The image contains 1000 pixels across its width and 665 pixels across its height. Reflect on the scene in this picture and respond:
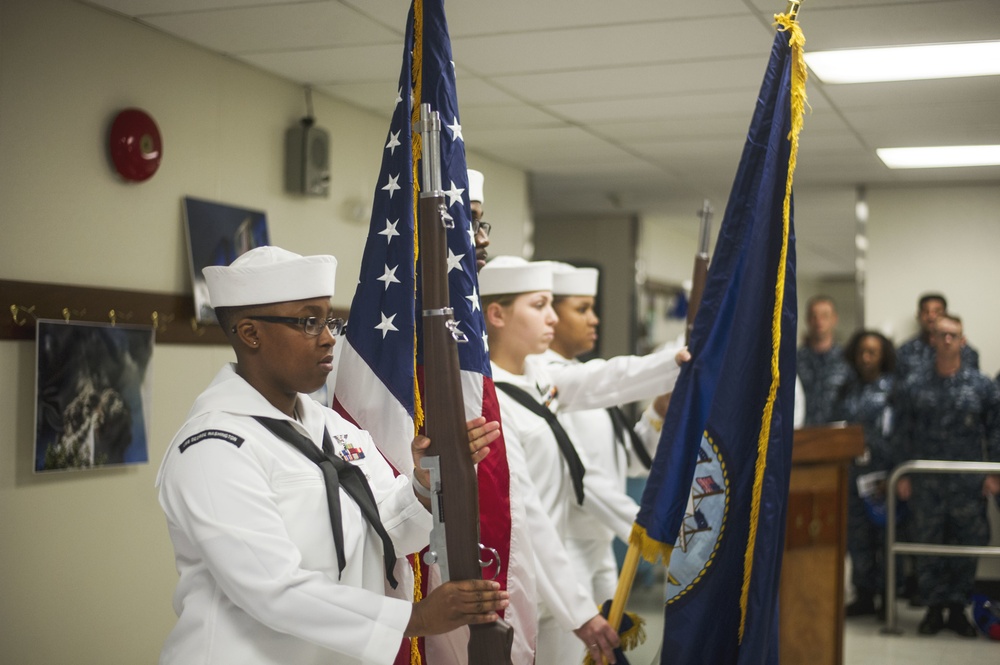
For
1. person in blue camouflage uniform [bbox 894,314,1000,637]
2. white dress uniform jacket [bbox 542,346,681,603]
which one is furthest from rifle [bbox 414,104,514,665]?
person in blue camouflage uniform [bbox 894,314,1000,637]

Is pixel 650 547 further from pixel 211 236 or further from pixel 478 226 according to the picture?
pixel 211 236

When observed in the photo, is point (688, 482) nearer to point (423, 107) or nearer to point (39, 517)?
point (423, 107)

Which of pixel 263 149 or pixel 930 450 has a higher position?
pixel 263 149

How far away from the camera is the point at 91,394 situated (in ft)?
13.3

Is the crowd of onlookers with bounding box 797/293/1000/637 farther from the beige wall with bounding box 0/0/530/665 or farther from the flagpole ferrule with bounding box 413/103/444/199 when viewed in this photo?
the flagpole ferrule with bounding box 413/103/444/199

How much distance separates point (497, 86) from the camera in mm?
5363

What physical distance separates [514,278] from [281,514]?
1.80 metres

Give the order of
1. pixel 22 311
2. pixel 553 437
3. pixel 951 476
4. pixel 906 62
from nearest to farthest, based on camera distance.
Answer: pixel 553 437 → pixel 22 311 → pixel 906 62 → pixel 951 476

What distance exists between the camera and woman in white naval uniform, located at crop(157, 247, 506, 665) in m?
1.93

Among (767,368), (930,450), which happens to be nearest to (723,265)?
(767,368)

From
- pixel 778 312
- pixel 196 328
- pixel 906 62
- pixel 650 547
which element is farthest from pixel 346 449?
pixel 906 62

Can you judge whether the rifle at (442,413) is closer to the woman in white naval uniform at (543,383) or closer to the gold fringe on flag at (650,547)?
the gold fringe on flag at (650,547)

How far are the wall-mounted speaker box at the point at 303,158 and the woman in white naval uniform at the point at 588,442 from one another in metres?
1.40

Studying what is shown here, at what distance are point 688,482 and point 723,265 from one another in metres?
0.59
